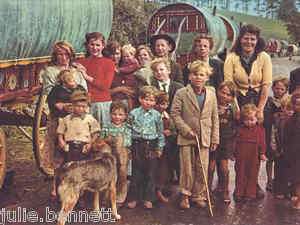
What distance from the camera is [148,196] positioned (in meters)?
5.42

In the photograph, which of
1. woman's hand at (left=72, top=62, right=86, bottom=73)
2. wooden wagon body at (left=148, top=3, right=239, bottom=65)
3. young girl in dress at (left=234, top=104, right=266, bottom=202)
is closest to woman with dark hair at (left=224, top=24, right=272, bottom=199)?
young girl in dress at (left=234, top=104, right=266, bottom=202)

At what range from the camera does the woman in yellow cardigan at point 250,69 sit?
5602 mm

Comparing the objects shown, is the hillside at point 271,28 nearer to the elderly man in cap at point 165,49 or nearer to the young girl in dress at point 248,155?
the elderly man in cap at point 165,49

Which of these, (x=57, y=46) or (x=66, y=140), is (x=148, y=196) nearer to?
(x=66, y=140)

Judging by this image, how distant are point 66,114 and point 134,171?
875 mm

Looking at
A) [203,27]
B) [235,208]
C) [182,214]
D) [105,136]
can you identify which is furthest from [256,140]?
[203,27]

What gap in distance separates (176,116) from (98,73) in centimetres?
88

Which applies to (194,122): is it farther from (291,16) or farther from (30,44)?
(291,16)

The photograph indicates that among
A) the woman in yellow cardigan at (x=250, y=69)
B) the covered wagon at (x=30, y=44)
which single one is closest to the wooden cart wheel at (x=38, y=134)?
the covered wagon at (x=30, y=44)

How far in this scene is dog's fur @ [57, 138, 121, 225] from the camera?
4.55 m

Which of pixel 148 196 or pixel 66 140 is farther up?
pixel 66 140

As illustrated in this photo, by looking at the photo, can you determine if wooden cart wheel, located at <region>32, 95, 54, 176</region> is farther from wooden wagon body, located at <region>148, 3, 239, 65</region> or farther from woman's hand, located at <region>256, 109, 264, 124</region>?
wooden wagon body, located at <region>148, 3, 239, 65</region>

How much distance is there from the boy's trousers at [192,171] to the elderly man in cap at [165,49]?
0.91m

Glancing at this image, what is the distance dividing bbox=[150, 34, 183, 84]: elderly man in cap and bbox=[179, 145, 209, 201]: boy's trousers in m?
0.91
